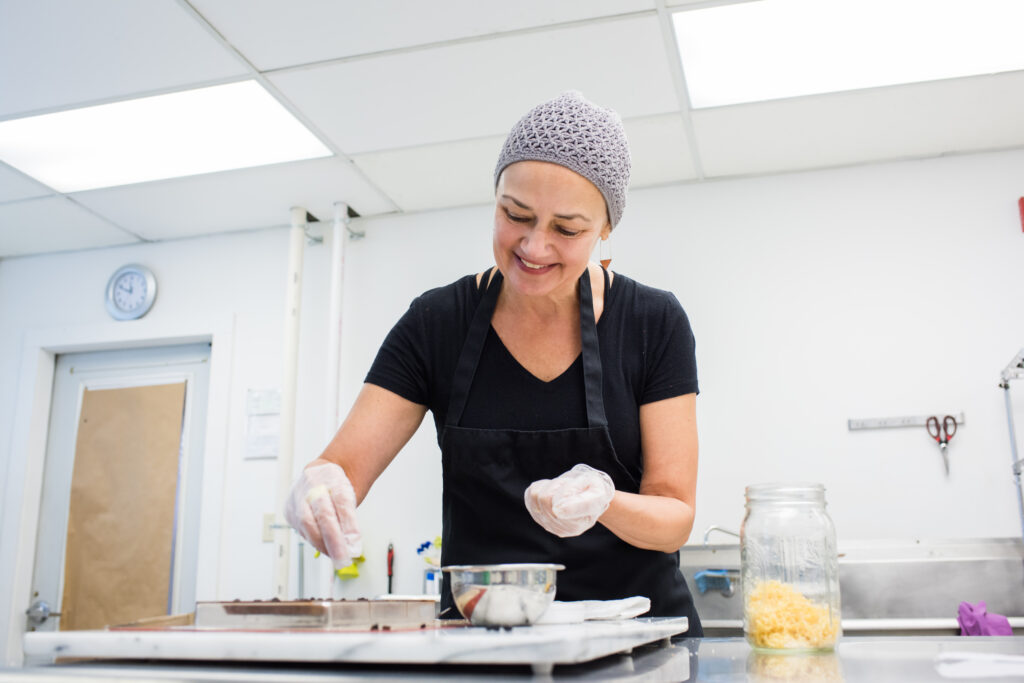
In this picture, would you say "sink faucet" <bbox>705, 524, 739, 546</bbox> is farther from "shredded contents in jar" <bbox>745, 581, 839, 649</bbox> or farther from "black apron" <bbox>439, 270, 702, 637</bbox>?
"shredded contents in jar" <bbox>745, 581, 839, 649</bbox>

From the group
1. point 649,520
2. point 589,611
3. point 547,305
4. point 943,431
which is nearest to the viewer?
point 589,611

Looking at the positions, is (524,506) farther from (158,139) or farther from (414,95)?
(158,139)

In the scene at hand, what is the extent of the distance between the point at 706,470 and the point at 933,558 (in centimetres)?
84

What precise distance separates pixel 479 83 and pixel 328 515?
2.06 meters

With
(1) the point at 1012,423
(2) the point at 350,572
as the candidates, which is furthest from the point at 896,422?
(2) the point at 350,572

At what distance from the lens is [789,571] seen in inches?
40.2

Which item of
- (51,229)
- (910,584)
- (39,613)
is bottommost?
(39,613)

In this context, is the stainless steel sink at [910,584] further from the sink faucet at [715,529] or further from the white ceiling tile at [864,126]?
the white ceiling tile at [864,126]

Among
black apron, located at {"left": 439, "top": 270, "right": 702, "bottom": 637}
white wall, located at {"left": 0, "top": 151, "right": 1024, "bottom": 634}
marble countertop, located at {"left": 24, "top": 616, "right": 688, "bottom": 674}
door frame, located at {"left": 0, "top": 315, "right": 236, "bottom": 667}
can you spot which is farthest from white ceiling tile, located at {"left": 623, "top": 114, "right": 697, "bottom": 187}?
marble countertop, located at {"left": 24, "top": 616, "right": 688, "bottom": 674}

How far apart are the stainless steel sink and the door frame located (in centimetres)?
208

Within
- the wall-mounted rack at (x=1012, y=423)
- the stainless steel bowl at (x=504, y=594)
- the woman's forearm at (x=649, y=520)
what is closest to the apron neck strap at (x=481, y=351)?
the woman's forearm at (x=649, y=520)

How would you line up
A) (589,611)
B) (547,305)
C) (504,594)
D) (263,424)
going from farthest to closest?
1. (263,424)
2. (547,305)
3. (589,611)
4. (504,594)

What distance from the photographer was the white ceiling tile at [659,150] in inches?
122

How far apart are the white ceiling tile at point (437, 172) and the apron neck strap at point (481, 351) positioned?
5.72ft
